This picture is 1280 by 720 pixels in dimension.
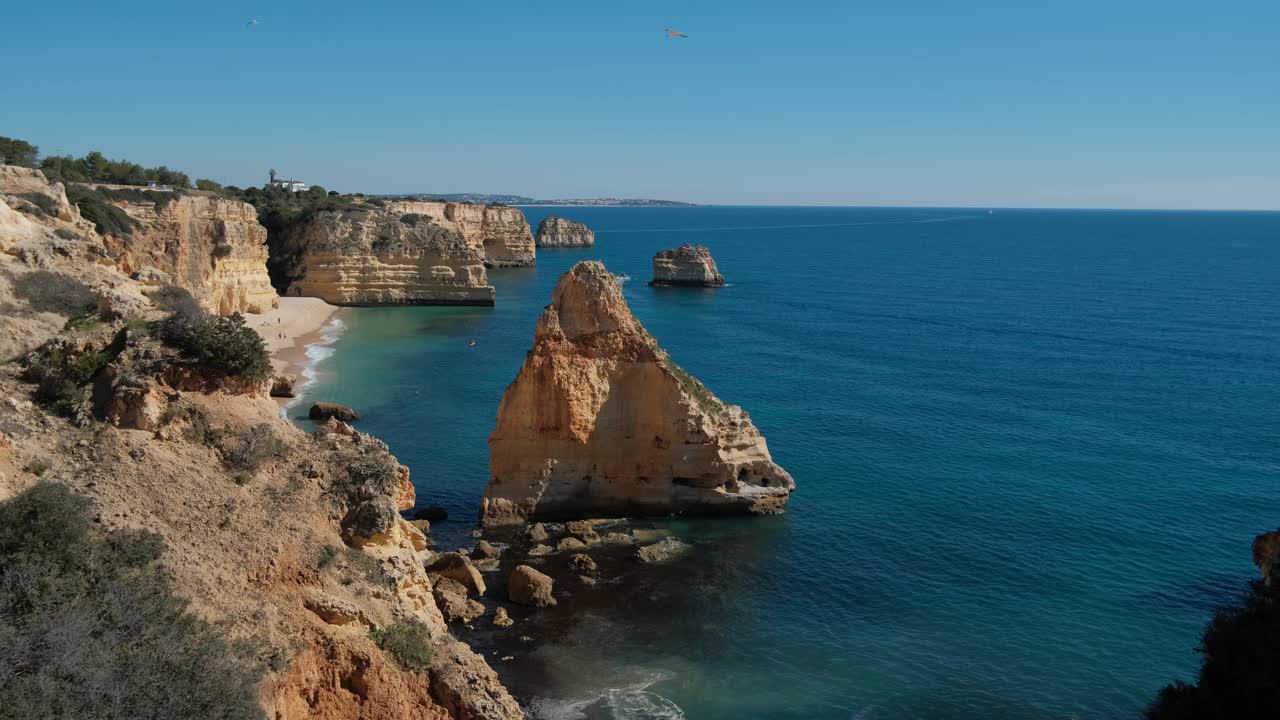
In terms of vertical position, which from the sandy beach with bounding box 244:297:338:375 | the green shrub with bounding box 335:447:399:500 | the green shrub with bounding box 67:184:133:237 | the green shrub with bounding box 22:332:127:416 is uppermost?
the green shrub with bounding box 67:184:133:237

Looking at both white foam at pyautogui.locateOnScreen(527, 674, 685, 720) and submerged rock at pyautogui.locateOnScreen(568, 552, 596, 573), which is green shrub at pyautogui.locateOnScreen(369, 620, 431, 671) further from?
submerged rock at pyautogui.locateOnScreen(568, 552, 596, 573)

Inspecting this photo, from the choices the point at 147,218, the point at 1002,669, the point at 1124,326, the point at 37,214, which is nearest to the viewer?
the point at 1002,669

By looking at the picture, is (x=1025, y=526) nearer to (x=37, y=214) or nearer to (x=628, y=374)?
(x=628, y=374)

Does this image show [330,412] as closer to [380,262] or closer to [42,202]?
[42,202]

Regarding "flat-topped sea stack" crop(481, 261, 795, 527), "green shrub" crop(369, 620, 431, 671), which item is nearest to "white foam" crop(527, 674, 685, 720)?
"green shrub" crop(369, 620, 431, 671)

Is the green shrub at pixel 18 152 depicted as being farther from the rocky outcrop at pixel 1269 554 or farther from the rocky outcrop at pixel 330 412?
the rocky outcrop at pixel 1269 554

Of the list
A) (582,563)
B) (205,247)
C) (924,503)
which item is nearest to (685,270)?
(205,247)

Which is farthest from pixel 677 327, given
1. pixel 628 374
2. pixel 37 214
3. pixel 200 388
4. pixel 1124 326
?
pixel 200 388

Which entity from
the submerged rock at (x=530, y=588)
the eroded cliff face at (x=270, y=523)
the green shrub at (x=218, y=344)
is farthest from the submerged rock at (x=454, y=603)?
the green shrub at (x=218, y=344)
